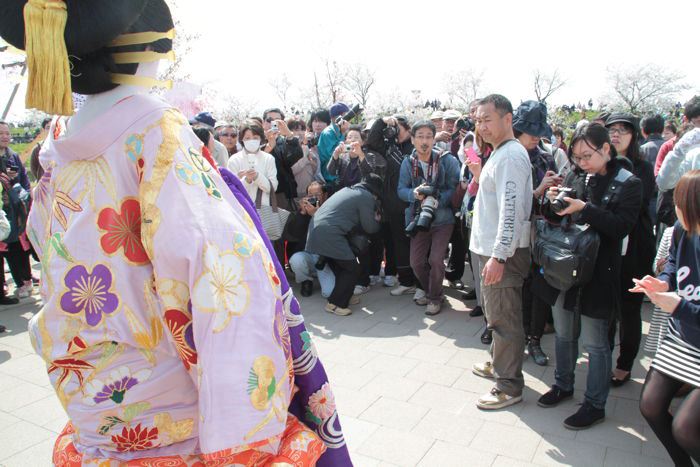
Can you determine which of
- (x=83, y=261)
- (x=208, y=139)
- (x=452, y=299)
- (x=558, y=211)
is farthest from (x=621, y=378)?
(x=208, y=139)

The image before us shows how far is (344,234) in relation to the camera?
17.1 feet

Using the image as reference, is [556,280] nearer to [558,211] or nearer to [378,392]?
[558,211]

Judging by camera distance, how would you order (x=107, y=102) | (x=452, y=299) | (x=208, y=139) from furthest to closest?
(x=452, y=299) → (x=208, y=139) → (x=107, y=102)

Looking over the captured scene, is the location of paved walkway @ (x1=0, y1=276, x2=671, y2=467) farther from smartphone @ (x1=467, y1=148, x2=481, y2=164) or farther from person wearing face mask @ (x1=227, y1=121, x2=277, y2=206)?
person wearing face mask @ (x1=227, y1=121, x2=277, y2=206)

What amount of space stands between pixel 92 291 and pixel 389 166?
4888mm

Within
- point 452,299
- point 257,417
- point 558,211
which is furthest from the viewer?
point 452,299

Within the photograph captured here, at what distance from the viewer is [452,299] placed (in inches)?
215

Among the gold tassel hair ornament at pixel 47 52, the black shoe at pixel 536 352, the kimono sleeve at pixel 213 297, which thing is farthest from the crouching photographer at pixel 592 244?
the gold tassel hair ornament at pixel 47 52

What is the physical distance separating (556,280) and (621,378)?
1.15 metres

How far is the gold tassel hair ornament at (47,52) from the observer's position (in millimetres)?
860

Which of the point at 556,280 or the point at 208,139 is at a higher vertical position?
the point at 208,139

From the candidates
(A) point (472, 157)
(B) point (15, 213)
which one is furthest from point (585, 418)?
(B) point (15, 213)

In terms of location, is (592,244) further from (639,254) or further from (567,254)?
(639,254)

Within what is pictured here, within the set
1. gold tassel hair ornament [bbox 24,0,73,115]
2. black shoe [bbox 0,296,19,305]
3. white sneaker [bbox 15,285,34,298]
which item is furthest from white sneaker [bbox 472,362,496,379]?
white sneaker [bbox 15,285,34,298]
